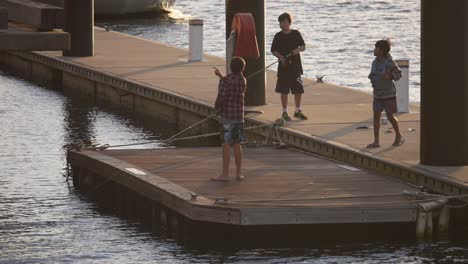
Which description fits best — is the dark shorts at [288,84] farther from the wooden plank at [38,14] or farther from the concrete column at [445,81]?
the wooden plank at [38,14]

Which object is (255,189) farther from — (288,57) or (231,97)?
(288,57)

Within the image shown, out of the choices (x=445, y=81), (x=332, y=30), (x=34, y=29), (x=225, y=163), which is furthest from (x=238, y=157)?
(x=332, y=30)

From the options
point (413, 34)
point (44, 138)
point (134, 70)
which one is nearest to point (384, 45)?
point (44, 138)

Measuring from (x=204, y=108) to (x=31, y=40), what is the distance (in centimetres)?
831

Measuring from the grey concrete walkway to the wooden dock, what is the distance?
81cm

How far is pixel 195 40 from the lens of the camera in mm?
35656

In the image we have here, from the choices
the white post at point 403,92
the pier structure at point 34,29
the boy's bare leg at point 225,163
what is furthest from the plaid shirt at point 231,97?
the white post at point 403,92

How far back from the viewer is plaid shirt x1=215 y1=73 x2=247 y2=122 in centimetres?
2079

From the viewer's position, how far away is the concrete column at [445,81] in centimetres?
2125

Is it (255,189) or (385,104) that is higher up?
(385,104)

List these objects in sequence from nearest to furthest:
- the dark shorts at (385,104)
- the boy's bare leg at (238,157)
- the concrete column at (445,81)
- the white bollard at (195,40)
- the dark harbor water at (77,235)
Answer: the dark harbor water at (77,235)
the boy's bare leg at (238,157)
the concrete column at (445,81)
the dark shorts at (385,104)
the white bollard at (195,40)

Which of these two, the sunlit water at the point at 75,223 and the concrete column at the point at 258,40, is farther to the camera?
the concrete column at the point at 258,40

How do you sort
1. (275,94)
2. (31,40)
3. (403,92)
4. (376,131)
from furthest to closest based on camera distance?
(275,94) < (403,92) < (376,131) < (31,40)

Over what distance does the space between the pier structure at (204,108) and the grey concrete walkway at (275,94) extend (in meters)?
0.01
